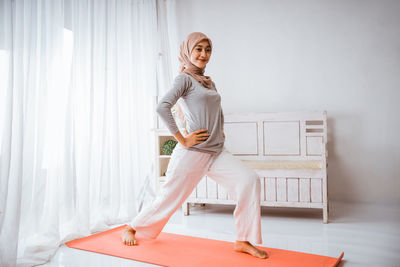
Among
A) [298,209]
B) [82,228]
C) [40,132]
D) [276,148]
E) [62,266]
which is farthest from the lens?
[276,148]

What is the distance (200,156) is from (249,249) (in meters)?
0.58

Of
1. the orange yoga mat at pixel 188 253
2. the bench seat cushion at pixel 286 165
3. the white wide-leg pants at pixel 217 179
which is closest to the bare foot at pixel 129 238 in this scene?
the orange yoga mat at pixel 188 253

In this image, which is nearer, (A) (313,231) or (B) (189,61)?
(B) (189,61)

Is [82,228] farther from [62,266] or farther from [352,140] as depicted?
[352,140]

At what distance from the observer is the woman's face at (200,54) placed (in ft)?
6.05

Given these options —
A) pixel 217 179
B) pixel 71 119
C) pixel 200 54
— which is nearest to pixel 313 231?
pixel 217 179

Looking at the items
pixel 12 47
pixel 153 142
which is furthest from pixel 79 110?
pixel 153 142

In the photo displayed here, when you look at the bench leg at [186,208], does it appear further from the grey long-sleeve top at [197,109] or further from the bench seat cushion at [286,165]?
the grey long-sleeve top at [197,109]

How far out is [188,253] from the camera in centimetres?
190

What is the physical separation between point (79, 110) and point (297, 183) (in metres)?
1.79

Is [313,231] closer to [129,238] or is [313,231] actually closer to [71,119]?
[129,238]

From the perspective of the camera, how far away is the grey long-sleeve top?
1791 millimetres

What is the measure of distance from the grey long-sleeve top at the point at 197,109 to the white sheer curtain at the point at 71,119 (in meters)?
0.83

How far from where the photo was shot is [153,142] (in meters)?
3.29
